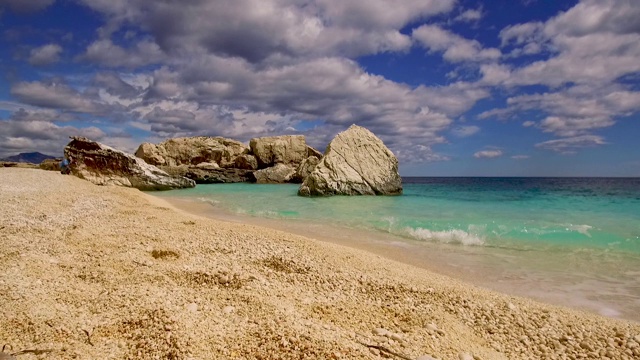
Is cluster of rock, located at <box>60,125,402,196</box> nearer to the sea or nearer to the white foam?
the sea

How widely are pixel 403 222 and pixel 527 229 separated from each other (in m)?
3.44

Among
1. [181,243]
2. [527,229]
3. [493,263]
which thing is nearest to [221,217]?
[181,243]

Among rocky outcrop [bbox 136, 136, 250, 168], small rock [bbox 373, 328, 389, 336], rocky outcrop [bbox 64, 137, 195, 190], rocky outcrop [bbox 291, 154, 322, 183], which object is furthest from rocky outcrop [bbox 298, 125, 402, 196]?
rocky outcrop [bbox 136, 136, 250, 168]

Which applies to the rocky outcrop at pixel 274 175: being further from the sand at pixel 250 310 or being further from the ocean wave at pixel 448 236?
the sand at pixel 250 310

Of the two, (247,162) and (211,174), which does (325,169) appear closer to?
(211,174)

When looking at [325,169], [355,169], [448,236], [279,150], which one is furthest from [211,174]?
[448,236]

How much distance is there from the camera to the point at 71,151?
20.0 m

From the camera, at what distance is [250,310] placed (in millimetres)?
3402

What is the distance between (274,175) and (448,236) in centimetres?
3286

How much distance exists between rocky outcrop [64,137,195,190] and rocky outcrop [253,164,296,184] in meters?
18.5

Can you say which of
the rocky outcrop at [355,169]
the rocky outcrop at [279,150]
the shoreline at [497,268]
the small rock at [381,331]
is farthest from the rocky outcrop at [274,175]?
the small rock at [381,331]

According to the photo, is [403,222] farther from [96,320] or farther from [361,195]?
[361,195]

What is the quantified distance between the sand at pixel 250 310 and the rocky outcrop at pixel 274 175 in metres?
34.6

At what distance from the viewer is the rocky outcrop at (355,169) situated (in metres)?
22.2
